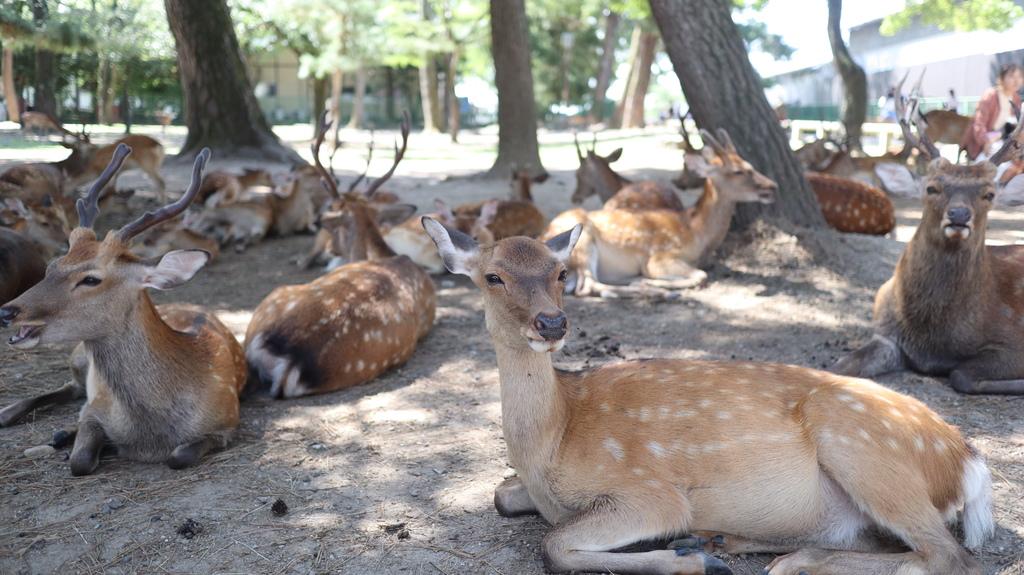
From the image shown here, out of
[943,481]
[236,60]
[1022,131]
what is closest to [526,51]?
[236,60]

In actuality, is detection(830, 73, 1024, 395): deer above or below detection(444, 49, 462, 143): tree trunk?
below

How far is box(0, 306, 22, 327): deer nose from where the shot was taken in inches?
116

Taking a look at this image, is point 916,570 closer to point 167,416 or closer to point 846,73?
point 167,416

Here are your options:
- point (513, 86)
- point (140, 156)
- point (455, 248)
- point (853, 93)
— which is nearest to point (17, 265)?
point (455, 248)

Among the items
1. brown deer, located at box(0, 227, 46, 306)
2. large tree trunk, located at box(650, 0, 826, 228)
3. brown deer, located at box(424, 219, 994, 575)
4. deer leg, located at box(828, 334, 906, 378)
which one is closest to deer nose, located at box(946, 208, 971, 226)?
deer leg, located at box(828, 334, 906, 378)

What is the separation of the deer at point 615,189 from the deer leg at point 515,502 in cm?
527

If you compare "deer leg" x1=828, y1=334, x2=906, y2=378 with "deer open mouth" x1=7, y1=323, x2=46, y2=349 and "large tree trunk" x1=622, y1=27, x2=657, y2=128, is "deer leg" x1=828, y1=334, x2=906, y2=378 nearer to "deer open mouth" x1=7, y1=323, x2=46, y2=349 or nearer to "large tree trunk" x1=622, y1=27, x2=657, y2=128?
"deer open mouth" x1=7, y1=323, x2=46, y2=349

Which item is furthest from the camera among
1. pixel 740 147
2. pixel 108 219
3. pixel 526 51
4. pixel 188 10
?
pixel 526 51

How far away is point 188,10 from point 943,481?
10422mm

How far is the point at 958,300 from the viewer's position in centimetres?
404

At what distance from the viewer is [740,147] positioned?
676cm

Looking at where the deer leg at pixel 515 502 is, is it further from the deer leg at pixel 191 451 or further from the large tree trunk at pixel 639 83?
the large tree trunk at pixel 639 83

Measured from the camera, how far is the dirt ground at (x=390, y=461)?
104 inches

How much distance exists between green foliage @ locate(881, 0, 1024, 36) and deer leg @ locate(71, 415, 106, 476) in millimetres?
20369
